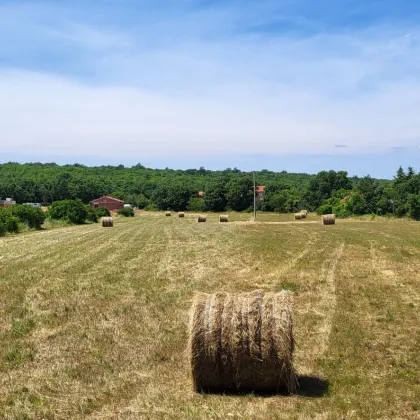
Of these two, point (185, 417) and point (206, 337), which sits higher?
point (206, 337)

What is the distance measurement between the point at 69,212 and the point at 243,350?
56.7 meters

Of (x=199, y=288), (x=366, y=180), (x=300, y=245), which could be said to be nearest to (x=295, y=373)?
(x=199, y=288)

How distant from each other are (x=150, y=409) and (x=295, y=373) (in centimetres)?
258

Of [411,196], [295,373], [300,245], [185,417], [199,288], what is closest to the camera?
[185,417]

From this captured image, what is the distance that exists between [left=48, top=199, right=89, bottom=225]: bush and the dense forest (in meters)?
41.8

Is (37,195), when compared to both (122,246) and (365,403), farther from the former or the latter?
(365,403)

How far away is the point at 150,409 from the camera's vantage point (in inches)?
284

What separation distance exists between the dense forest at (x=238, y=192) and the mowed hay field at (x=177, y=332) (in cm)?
6310

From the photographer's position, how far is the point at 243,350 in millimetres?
7957

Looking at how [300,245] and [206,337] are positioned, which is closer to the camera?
[206,337]

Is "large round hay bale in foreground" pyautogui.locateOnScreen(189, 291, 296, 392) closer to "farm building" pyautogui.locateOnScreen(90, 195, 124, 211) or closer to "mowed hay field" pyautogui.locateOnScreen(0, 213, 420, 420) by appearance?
"mowed hay field" pyautogui.locateOnScreen(0, 213, 420, 420)

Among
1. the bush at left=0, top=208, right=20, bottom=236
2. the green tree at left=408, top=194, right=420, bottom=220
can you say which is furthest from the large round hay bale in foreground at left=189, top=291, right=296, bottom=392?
the green tree at left=408, top=194, right=420, bottom=220

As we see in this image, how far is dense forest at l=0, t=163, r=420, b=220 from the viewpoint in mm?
91688

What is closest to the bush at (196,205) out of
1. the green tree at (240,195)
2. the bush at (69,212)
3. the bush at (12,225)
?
the green tree at (240,195)
